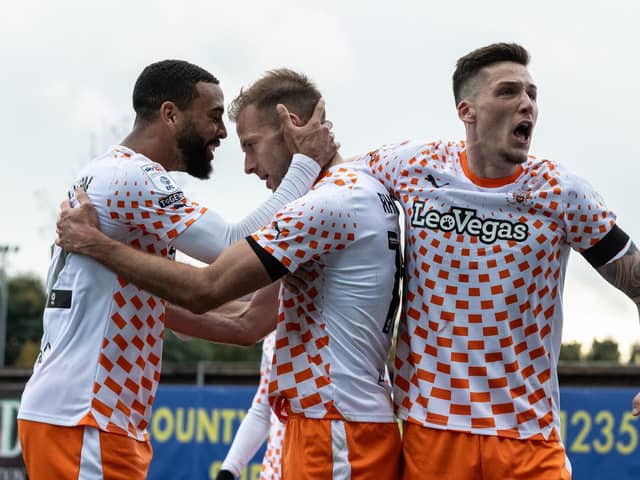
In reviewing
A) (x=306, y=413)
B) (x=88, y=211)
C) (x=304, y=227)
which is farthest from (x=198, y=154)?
(x=306, y=413)

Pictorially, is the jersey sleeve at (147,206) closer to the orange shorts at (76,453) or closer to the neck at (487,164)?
the orange shorts at (76,453)

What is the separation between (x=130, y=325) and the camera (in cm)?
424

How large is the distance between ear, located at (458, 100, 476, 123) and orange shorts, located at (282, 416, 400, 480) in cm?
120

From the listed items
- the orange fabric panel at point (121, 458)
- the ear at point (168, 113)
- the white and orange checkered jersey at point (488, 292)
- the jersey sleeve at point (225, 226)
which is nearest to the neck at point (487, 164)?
the white and orange checkered jersey at point (488, 292)

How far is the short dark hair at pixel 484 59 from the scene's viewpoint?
166 inches

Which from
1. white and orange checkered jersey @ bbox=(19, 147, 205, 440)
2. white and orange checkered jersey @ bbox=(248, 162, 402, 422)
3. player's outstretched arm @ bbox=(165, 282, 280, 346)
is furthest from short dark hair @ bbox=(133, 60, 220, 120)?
white and orange checkered jersey @ bbox=(248, 162, 402, 422)

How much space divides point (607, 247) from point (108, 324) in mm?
1897

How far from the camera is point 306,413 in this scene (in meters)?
3.85

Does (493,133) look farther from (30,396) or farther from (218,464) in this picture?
(218,464)

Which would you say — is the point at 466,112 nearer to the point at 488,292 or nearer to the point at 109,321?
the point at 488,292

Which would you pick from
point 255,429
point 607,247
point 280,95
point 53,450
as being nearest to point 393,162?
point 280,95

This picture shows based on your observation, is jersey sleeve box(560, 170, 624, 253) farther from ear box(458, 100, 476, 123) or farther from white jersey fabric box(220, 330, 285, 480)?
white jersey fabric box(220, 330, 285, 480)

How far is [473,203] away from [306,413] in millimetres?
961

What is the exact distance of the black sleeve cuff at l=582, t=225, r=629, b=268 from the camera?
4012mm
